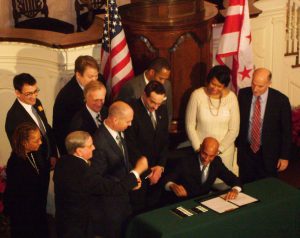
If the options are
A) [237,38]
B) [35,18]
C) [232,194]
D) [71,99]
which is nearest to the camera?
[232,194]

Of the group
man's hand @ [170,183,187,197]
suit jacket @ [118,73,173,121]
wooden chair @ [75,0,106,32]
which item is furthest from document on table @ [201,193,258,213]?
wooden chair @ [75,0,106,32]

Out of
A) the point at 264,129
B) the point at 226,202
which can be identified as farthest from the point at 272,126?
the point at 226,202

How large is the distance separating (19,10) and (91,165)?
4.23m

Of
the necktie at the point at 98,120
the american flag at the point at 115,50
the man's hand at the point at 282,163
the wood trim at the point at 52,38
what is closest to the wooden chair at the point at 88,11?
A: the wood trim at the point at 52,38

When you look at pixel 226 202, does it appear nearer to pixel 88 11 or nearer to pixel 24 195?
pixel 24 195

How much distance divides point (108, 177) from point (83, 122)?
1.60ft

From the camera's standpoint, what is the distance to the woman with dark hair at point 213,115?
17.1 ft

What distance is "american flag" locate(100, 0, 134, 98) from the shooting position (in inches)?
217

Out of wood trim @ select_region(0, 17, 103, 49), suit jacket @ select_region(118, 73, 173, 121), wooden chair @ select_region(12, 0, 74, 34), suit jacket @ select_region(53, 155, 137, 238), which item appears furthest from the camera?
wooden chair @ select_region(12, 0, 74, 34)

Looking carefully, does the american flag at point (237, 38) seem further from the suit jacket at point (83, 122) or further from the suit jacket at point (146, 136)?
the suit jacket at point (83, 122)

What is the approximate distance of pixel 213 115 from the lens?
17.1 feet

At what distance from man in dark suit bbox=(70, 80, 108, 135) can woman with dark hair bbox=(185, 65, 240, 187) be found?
89cm

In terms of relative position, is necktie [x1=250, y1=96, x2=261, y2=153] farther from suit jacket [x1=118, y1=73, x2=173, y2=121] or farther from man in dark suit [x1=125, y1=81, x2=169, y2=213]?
suit jacket [x1=118, y1=73, x2=173, y2=121]

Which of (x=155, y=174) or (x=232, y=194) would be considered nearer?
(x=232, y=194)
